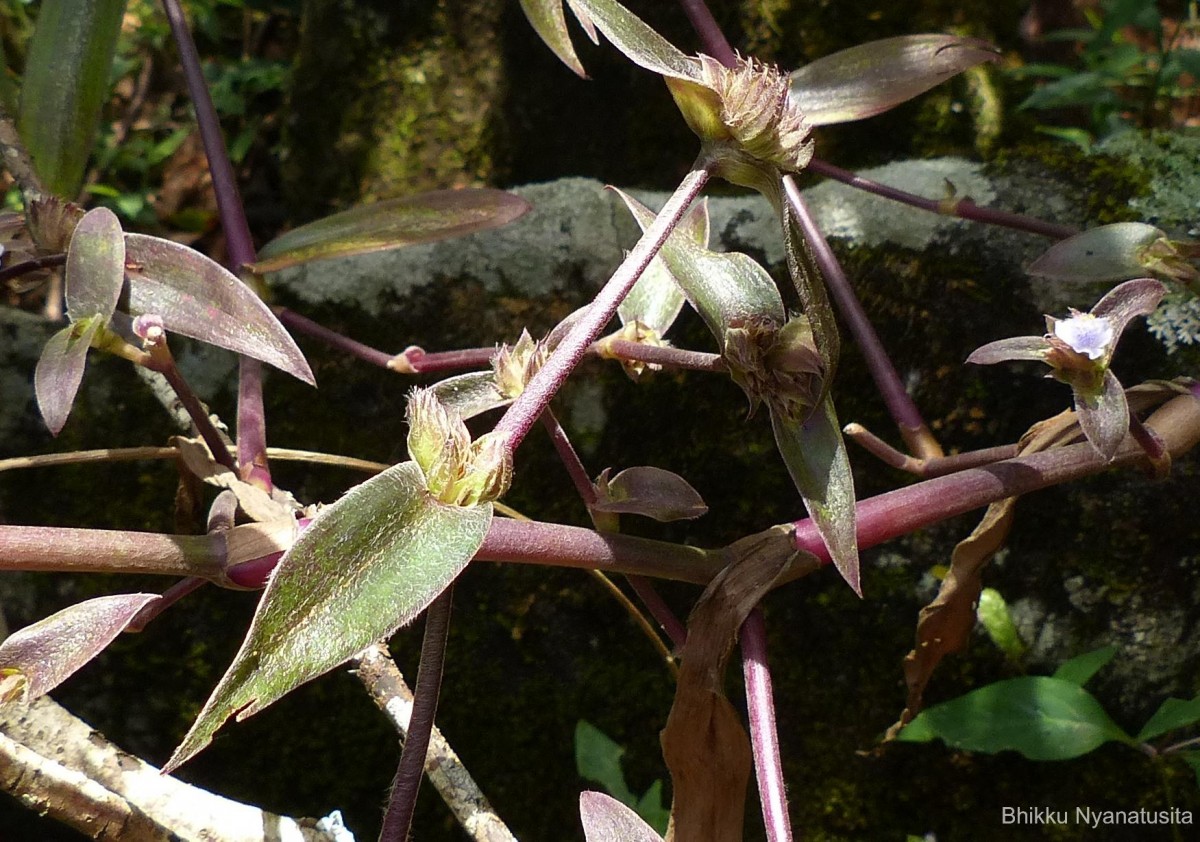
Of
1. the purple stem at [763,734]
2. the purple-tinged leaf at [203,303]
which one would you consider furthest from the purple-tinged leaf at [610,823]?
the purple-tinged leaf at [203,303]

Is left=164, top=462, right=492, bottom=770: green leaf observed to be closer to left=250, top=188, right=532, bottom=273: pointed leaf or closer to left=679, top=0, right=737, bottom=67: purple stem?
left=250, top=188, right=532, bottom=273: pointed leaf

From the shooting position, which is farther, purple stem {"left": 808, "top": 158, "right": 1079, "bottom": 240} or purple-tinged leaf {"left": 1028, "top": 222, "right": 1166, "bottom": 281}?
purple stem {"left": 808, "top": 158, "right": 1079, "bottom": 240}

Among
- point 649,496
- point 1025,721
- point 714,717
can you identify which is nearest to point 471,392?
point 649,496

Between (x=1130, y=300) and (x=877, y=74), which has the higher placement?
(x=877, y=74)

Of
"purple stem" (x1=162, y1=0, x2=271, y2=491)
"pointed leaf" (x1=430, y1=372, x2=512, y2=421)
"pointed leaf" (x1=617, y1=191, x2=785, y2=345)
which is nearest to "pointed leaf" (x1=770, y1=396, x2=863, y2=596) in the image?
"pointed leaf" (x1=617, y1=191, x2=785, y2=345)

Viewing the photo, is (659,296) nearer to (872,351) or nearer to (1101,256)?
(872,351)

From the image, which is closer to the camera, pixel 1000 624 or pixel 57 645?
pixel 57 645
